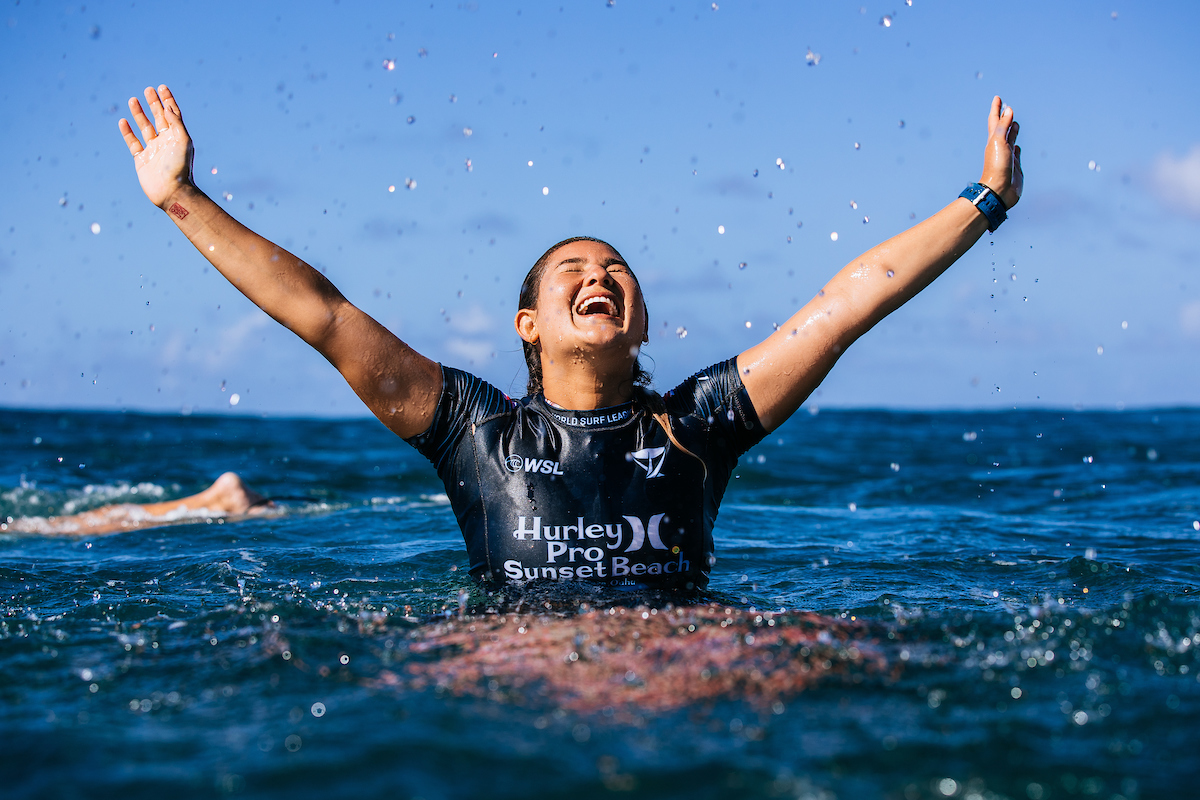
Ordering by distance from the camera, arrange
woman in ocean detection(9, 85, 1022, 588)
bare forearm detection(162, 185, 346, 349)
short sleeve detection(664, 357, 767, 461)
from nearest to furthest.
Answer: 1. bare forearm detection(162, 185, 346, 349)
2. woman in ocean detection(9, 85, 1022, 588)
3. short sleeve detection(664, 357, 767, 461)

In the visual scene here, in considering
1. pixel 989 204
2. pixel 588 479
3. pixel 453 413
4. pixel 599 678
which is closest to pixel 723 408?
pixel 588 479

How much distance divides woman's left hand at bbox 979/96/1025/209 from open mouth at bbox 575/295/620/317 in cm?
162

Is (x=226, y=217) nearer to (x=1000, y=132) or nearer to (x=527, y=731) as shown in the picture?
(x=527, y=731)

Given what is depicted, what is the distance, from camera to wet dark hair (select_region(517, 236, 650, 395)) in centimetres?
435

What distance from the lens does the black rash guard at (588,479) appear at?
399 cm

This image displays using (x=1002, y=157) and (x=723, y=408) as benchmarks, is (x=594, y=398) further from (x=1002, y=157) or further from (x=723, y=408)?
(x=1002, y=157)

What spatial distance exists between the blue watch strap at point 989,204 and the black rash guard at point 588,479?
3.88ft

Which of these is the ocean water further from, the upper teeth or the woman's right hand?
the woman's right hand

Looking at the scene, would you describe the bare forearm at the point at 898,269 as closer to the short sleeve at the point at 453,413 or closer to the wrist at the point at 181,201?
the short sleeve at the point at 453,413

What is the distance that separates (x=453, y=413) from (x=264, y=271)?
967 mm

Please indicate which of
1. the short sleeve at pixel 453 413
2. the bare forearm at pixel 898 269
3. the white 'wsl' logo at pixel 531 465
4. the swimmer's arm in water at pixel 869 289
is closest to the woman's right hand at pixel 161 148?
the short sleeve at pixel 453 413

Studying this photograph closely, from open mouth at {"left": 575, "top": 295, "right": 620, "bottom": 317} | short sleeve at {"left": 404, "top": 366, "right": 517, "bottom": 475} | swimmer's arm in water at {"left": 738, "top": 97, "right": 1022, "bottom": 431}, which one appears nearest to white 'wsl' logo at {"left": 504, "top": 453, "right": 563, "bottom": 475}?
short sleeve at {"left": 404, "top": 366, "right": 517, "bottom": 475}

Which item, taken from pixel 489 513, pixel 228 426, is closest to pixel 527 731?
pixel 489 513

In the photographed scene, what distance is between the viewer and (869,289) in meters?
3.93
